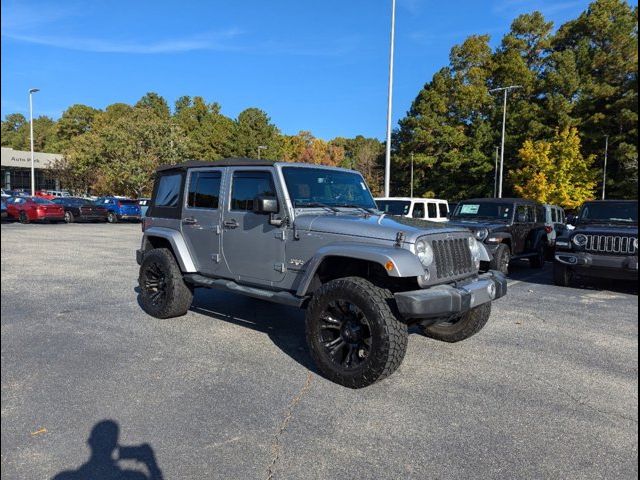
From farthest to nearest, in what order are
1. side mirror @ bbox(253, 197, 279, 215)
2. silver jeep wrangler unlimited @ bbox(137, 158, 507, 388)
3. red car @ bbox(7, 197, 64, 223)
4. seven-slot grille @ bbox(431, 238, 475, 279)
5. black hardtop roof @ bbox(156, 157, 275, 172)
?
red car @ bbox(7, 197, 64, 223), black hardtop roof @ bbox(156, 157, 275, 172), side mirror @ bbox(253, 197, 279, 215), seven-slot grille @ bbox(431, 238, 475, 279), silver jeep wrangler unlimited @ bbox(137, 158, 507, 388)

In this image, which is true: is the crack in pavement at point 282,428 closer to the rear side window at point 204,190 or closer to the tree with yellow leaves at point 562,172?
the rear side window at point 204,190

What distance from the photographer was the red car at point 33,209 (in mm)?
22641

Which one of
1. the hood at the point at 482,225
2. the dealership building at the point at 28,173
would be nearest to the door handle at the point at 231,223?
the hood at the point at 482,225

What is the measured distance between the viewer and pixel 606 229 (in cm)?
837

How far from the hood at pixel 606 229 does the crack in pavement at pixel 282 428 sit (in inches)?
260

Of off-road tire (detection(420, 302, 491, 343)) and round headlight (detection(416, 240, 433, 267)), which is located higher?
round headlight (detection(416, 240, 433, 267))

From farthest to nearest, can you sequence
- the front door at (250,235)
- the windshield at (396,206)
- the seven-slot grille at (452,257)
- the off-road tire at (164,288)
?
the windshield at (396,206), the off-road tire at (164,288), the front door at (250,235), the seven-slot grille at (452,257)

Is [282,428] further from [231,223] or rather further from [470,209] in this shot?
[470,209]

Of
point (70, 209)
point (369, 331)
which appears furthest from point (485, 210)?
point (70, 209)

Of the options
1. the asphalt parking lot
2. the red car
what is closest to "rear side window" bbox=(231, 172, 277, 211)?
the asphalt parking lot

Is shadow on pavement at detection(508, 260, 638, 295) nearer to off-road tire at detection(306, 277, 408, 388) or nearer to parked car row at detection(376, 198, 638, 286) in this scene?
parked car row at detection(376, 198, 638, 286)

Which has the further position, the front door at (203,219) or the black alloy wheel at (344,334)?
the front door at (203,219)

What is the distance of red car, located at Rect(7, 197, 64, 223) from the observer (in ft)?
Result: 74.3


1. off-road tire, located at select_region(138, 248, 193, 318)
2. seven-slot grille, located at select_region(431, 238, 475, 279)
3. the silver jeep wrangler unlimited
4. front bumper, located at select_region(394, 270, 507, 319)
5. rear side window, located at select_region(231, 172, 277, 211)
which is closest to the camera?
front bumper, located at select_region(394, 270, 507, 319)
